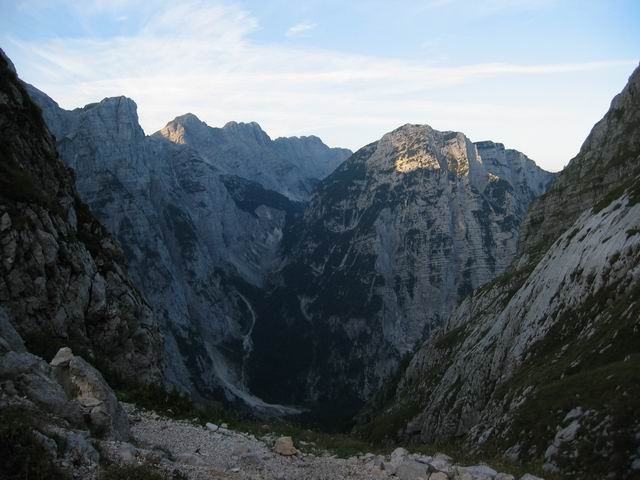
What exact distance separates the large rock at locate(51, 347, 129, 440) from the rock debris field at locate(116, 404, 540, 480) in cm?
90

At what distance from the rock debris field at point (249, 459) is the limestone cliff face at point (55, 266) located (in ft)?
32.4

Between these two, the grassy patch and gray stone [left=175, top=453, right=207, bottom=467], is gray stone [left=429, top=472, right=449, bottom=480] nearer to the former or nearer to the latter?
gray stone [left=175, top=453, right=207, bottom=467]

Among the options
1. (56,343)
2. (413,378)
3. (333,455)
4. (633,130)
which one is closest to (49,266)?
(56,343)

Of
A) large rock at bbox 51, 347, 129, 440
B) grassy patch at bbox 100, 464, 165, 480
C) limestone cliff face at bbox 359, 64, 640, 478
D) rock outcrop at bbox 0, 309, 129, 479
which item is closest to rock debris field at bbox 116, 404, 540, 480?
grassy patch at bbox 100, 464, 165, 480

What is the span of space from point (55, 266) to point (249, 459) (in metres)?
26.7

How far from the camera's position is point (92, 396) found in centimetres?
1677

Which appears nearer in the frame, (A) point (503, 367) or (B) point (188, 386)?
(A) point (503, 367)

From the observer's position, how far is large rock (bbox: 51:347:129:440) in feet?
51.5

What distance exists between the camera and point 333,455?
20250 mm

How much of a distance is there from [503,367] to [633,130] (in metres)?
82.2

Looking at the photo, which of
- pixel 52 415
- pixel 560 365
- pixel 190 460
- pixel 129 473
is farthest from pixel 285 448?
pixel 560 365

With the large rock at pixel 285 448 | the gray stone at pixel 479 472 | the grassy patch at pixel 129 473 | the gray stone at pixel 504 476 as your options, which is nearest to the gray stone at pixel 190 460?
the grassy patch at pixel 129 473

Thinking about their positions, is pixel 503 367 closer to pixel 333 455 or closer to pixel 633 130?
pixel 333 455

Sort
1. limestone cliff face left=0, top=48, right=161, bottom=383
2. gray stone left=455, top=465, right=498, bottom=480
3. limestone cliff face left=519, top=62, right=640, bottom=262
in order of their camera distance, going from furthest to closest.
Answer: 1. limestone cliff face left=519, top=62, right=640, bottom=262
2. limestone cliff face left=0, top=48, right=161, bottom=383
3. gray stone left=455, top=465, right=498, bottom=480
